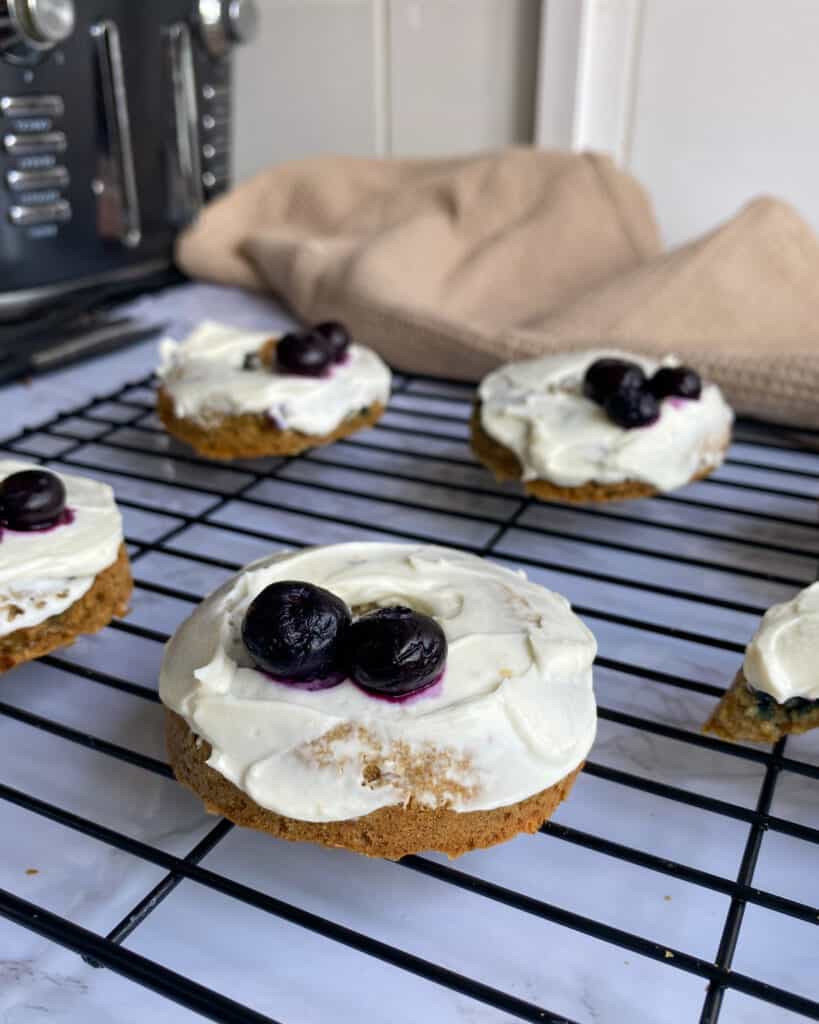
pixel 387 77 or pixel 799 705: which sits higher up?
pixel 387 77

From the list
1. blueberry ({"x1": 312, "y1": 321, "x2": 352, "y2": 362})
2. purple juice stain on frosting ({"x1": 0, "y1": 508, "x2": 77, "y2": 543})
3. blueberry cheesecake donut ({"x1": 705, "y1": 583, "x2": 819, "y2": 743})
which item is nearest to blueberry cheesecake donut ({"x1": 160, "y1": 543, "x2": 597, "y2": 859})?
blueberry cheesecake donut ({"x1": 705, "y1": 583, "x2": 819, "y2": 743})

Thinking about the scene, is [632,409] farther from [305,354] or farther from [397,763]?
[397,763]

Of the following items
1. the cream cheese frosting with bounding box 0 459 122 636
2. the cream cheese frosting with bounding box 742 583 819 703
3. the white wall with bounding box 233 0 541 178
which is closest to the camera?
the cream cheese frosting with bounding box 742 583 819 703

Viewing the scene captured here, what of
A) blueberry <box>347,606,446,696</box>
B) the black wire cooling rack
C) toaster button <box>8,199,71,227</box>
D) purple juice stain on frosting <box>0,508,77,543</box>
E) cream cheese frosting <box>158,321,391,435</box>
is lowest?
the black wire cooling rack

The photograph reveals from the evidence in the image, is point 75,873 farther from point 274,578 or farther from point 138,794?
point 274,578

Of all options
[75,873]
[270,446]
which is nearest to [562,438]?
[270,446]

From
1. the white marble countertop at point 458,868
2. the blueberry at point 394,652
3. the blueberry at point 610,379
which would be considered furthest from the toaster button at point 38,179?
the blueberry at point 394,652

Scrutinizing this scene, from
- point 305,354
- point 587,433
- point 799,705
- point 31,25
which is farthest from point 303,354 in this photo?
point 799,705

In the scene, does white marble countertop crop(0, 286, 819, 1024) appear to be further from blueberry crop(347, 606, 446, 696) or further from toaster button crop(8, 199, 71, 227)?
toaster button crop(8, 199, 71, 227)
